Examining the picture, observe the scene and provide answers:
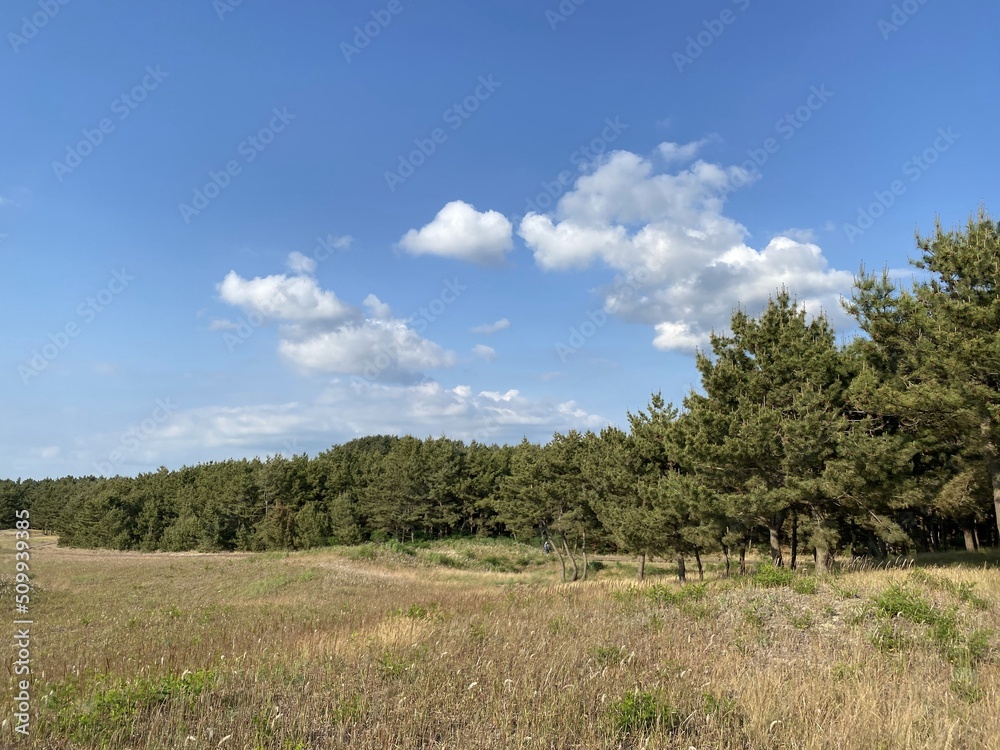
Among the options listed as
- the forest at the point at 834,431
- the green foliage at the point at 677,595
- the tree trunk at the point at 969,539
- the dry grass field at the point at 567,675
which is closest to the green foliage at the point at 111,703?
the dry grass field at the point at 567,675

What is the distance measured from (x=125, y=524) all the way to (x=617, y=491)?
7176 centimetres

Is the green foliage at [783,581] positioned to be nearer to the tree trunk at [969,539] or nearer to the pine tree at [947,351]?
the pine tree at [947,351]

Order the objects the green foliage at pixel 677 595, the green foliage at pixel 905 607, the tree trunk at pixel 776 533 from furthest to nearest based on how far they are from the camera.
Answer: the tree trunk at pixel 776 533 → the green foliage at pixel 677 595 → the green foliage at pixel 905 607

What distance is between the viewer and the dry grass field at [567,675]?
4.77 meters

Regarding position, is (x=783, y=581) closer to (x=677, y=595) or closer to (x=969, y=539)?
(x=677, y=595)

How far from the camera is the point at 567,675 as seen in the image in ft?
20.0

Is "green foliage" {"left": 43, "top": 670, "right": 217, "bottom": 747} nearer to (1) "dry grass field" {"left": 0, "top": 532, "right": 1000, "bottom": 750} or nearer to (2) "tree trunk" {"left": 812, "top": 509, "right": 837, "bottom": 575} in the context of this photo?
(1) "dry grass field" {"left": 0, "top": 532, "right": 1000, "bottom": 750}

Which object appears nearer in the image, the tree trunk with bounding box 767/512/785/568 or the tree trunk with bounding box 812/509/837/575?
the tree trunk with bounding box 812/509/837/575

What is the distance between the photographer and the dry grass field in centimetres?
477

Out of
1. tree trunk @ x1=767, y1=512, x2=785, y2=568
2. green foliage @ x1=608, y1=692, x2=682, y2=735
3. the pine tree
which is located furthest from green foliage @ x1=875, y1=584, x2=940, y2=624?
tree trunk @ x1=767, y1=512, x2=785, y2=568

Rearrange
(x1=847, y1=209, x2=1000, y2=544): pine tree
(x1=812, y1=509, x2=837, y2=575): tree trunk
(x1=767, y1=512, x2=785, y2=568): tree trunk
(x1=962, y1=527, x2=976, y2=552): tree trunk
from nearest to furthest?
(x1=847, y1=209, x2=1000, y2=544): pine tree → (x1=812, y1=509, x2=837, y2=575): tree trunk → (x1=767, y1=512, x2=785, y2=568): tree trunk → (x1=962, y1=527, x2=976, y2=552): tree trunk

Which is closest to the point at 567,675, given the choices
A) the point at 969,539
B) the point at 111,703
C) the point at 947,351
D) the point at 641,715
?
the point at 641,715

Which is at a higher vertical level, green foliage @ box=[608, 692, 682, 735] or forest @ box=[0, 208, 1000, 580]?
forest @ box=[0, 208, 1000, 580]

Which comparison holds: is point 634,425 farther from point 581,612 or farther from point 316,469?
point 316,469
